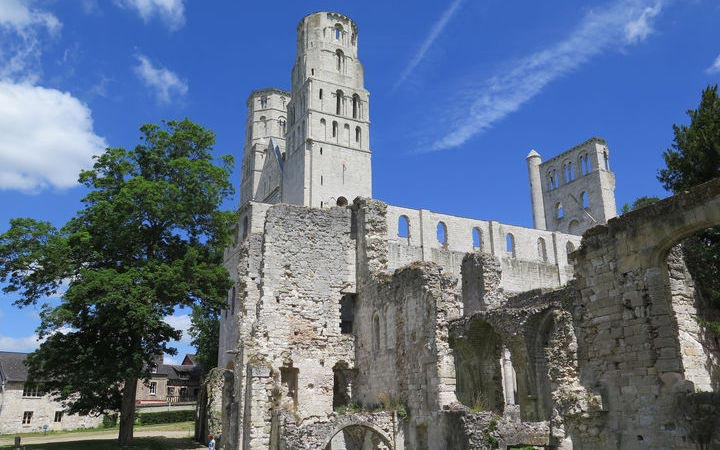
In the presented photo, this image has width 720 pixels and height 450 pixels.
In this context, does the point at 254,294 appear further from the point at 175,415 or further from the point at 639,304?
the point at 175,415

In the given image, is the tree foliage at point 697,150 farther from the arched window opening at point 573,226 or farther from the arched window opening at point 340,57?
the arched window opening at point 573,226

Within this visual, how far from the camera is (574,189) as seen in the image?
6034 cm

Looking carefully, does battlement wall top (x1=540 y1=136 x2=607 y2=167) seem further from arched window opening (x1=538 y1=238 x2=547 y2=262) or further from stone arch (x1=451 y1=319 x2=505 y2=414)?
stone arch (x1=451 y1=319 x2=505 y2=414)

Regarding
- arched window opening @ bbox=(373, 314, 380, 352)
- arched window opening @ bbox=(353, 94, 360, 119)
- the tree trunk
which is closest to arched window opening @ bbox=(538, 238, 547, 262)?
arched window opening @ bbox=(353, 94, 360, 119)

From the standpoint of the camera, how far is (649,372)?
952 centimetres

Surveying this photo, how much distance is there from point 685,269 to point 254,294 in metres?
14.1

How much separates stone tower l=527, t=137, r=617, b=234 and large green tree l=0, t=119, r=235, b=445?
44.3m

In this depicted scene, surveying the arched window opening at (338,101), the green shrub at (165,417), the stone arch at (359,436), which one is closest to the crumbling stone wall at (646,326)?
the stone arch at (359,436)

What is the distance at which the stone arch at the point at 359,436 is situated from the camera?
49.9ft

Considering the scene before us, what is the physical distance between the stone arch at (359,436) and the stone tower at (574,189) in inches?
1740

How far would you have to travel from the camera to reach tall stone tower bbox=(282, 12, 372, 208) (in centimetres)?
5019

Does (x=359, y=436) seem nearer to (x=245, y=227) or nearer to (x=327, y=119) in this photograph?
(x=245, y=227)

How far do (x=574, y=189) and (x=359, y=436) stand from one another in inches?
1893

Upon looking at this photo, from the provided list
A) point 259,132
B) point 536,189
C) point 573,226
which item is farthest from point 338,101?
point 573,226
